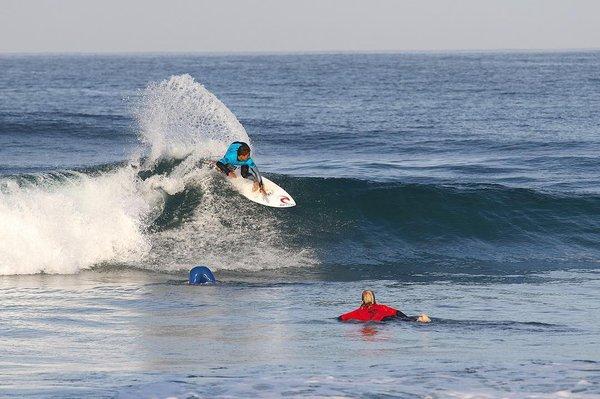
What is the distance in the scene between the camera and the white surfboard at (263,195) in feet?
73.5

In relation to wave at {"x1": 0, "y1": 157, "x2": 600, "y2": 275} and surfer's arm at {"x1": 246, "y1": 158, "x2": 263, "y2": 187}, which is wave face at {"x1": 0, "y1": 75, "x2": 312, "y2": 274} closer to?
wave at {"x1": 0, "y1": 157, "x2": 600, "y2": 275}

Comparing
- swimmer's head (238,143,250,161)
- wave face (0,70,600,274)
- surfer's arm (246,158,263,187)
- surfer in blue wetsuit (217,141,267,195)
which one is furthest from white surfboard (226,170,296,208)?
swimmer's head (238,143,250,161)

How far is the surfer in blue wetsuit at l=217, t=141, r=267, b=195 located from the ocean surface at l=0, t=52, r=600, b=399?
0.85m

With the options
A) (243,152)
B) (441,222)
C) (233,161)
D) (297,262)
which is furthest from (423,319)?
(441,222)

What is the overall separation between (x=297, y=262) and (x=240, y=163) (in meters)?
2.33

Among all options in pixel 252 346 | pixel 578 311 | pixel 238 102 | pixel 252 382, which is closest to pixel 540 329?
pixel 578 311

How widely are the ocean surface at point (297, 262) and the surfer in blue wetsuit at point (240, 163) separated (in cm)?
85

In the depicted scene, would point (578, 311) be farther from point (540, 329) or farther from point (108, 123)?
point (108, 123)

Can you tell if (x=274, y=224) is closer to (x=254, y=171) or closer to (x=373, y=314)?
(x=254, y=171)

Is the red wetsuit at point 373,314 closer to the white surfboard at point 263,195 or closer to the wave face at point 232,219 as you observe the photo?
the wave face at point 232,219

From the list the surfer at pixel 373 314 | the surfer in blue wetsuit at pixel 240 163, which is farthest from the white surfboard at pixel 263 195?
the surfer at pixel 373 314

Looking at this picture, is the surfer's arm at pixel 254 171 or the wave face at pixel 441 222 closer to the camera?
the surfer's arm at pixel 254 171

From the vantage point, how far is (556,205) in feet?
83.1

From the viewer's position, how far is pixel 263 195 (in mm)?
22453
